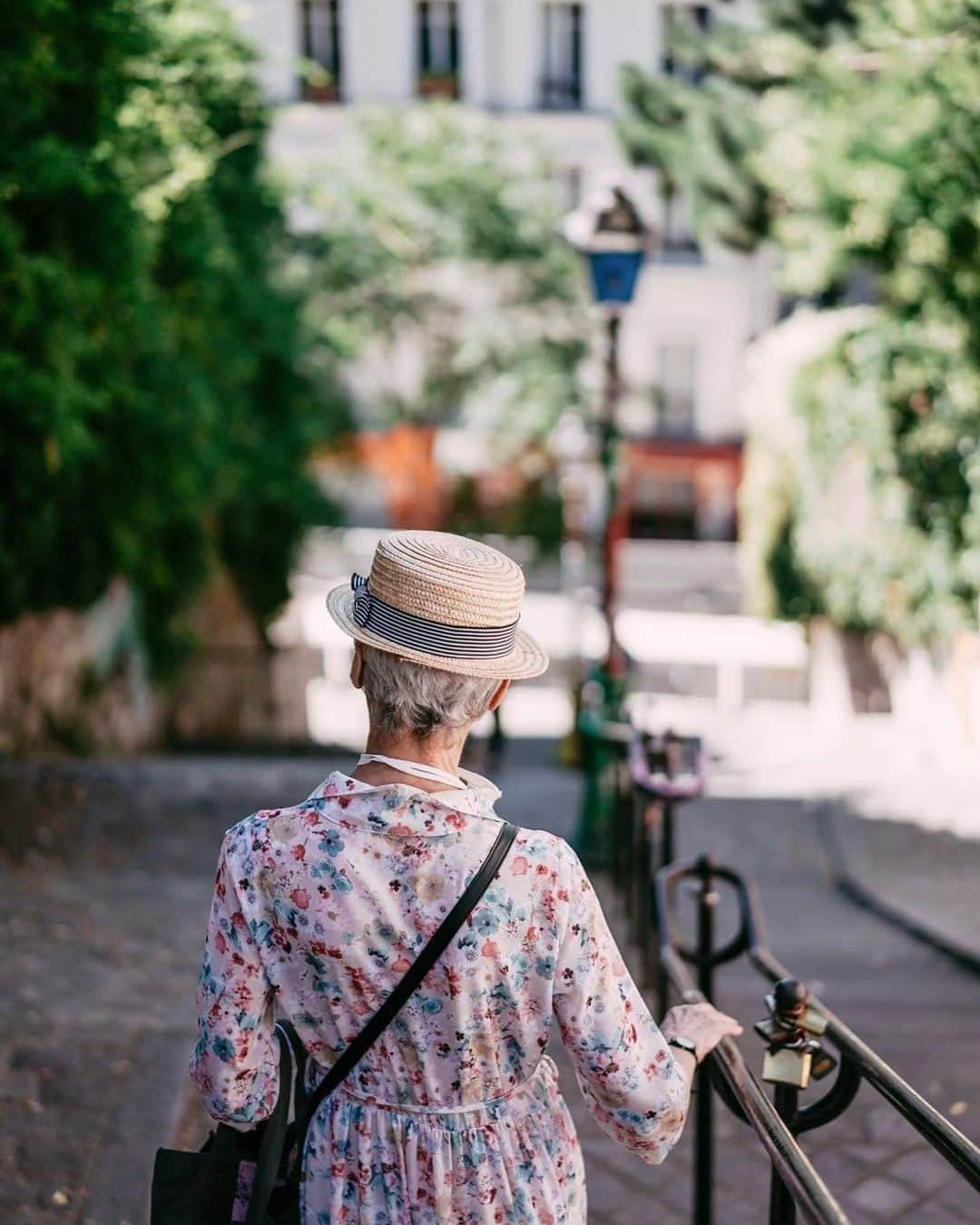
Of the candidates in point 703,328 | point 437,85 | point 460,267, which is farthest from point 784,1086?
point 703,328

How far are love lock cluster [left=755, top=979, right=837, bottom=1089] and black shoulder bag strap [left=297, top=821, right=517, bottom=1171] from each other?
79cm

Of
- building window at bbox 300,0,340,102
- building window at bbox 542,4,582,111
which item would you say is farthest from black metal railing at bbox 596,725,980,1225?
building window at bbox 300,0,340,102

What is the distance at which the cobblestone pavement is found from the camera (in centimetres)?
358

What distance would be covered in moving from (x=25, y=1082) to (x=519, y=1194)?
2.34 m

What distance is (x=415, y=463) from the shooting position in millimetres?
30672

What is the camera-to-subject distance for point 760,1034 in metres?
2.40

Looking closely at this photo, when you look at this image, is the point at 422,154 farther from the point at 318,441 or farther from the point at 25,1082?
the point at 25,1082

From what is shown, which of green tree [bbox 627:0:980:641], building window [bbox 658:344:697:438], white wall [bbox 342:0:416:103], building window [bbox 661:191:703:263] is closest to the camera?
green tree [bbox 627:0:980:641]

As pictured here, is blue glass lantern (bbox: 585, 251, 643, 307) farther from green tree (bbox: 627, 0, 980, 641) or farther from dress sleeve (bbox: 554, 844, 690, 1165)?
dress sleeve (bbox: 554, 844, 690, 1165)

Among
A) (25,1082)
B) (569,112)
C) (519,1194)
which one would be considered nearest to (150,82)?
(25,1082)

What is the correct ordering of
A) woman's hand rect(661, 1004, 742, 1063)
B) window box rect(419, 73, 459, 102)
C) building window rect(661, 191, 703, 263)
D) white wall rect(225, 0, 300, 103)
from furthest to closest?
building window rect(661, 191, 703, 263) → window box rect(419, 73, 459, 102) → white wall rect(225, 0, 300, 103) → woman's hand rect(661, 1004, 742, 1063)

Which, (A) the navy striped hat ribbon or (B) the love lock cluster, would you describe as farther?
(B) the love lock cluster

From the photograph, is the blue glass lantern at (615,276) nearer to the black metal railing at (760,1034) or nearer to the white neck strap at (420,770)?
the black metal railing at (760,1034)

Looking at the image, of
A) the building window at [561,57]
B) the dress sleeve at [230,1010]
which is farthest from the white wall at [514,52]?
the dress sleeve at [230,1010]
